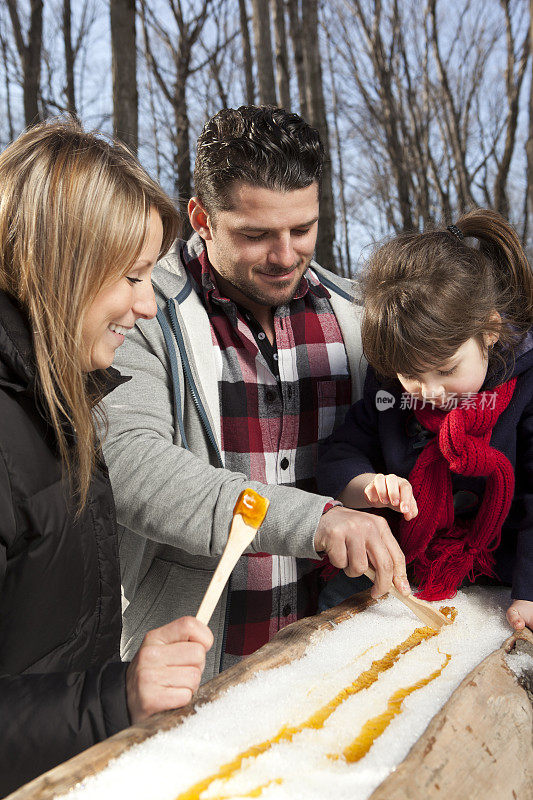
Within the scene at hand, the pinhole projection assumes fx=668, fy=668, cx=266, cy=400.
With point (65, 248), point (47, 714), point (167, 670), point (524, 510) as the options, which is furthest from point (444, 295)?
point (47, 714)

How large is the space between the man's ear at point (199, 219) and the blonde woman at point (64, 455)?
795 mm

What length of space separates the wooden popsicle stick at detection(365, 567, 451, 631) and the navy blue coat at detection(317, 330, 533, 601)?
0.22 metres

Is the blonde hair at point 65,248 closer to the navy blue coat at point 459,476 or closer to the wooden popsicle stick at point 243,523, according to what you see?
the wooden popsicle stick at point 243,523

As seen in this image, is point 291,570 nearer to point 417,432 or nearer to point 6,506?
point 417,432

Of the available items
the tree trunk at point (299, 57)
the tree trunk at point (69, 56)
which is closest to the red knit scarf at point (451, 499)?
the tree trunk at point (299, 57)

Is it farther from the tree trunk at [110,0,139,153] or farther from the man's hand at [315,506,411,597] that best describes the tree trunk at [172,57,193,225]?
the man's hand at [315,506,411,597]

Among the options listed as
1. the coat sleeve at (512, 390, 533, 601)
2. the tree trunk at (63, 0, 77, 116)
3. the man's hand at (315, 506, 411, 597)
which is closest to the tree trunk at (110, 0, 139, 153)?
the coat sleeve at (512, 390, 533, 601)

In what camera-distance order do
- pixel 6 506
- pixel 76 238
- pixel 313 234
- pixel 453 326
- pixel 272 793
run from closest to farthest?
pixel 272 793, pixel 6 506, pixel 76 238, pixel 453 326, pixel 313 234

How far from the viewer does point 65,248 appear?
1.12 meters

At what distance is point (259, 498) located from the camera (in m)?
1.13

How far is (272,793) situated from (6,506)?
54 centimetres

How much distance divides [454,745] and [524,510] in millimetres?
796

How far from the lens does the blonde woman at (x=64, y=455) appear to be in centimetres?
96

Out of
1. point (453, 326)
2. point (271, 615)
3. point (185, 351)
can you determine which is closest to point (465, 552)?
point (453, 326)
